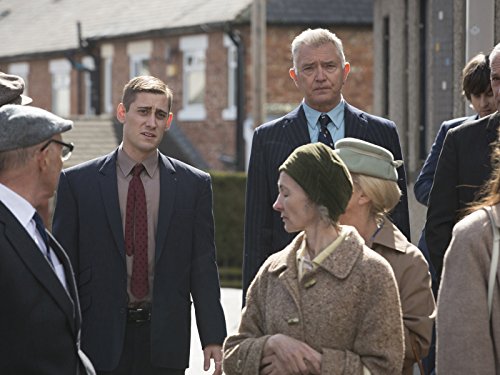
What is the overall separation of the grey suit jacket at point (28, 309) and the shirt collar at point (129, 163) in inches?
85.6

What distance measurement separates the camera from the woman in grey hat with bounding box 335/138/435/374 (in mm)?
5414

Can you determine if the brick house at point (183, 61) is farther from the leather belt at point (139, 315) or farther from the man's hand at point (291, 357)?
the man's hand at point (291, 357)

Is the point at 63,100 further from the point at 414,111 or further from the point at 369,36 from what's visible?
the point at 414,111

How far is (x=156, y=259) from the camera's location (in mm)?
6844

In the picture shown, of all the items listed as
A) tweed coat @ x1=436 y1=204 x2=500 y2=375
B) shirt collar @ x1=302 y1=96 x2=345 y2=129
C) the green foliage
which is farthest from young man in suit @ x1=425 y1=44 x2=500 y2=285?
the green foliage

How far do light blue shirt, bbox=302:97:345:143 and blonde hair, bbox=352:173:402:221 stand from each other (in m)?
1.21

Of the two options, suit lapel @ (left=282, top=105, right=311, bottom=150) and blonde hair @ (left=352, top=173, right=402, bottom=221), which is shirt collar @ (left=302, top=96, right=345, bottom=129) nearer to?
suit lapel @ (left=282, top=105, right=311, bottom=150)

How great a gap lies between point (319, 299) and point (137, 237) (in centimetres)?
201

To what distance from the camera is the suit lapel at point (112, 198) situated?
6.82 metres

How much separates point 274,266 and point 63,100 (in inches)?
1454

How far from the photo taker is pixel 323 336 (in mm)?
5035

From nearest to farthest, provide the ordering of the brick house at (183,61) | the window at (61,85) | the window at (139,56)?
the brick house at (183,61) < the window at (139,56) < the window at (61,85)

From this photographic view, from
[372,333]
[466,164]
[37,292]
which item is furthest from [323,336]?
[466,164]

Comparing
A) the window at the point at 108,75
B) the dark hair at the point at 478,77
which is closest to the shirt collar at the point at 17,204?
the dark hair at the point at 478,77
